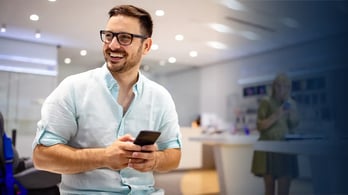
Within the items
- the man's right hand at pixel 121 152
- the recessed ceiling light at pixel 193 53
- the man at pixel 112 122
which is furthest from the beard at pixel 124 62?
the recessed ceiling light at pixel 193 53

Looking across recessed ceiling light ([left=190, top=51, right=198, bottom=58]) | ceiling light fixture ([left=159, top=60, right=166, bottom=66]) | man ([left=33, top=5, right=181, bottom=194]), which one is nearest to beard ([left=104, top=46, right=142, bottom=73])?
man ([left=33, top=5, right=181, bottom=194])

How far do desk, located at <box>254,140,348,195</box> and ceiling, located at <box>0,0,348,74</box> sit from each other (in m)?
0.43

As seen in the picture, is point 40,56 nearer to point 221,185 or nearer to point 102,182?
point 102,182

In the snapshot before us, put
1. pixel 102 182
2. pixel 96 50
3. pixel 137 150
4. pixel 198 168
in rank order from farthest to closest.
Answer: pixel 198 168 < pixel 96 50 < pixel 102 182 < pixel 137 150

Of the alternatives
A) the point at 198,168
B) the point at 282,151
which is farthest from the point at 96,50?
the point at 282,151

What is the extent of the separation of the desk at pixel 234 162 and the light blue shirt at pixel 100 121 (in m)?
0.42

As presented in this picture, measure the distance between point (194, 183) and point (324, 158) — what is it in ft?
1.86

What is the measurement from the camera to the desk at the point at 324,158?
119cm

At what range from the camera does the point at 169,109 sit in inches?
36.6

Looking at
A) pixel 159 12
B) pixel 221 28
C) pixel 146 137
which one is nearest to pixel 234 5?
pixel 221 28

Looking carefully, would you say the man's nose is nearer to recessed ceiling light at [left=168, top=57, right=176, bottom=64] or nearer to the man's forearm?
the man's forearm

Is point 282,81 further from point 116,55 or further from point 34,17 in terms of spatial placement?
point 34,17

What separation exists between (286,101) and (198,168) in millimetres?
514

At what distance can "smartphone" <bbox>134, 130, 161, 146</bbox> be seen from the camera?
0.68 meters
